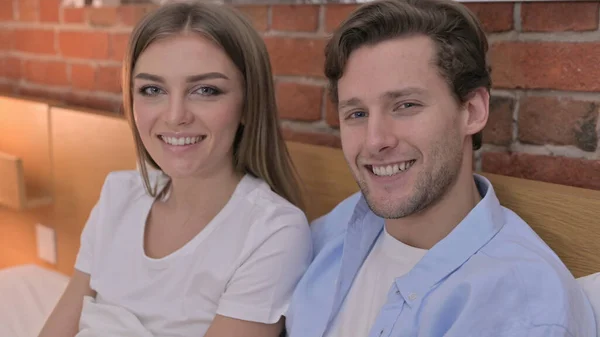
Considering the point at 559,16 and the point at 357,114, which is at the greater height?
the point at 559,16

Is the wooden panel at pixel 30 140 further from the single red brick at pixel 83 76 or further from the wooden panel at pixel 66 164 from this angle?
the single red brick at pixel 83 76

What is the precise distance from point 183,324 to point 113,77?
43.4 inches

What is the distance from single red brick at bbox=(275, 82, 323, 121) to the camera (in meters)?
1.51

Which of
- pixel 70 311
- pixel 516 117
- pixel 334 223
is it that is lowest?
pixel 70 311

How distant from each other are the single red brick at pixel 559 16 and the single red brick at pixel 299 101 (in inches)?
20.3

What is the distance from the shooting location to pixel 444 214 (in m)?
0.98

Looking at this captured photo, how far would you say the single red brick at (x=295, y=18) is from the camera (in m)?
1.47

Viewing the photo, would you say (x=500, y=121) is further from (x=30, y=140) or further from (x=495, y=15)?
(x=30, y=140)

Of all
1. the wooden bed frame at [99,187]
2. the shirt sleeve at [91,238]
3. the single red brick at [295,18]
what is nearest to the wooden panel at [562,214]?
the wooden bed frame at [99,187]

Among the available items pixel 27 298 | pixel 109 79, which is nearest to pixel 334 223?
pixel 27 298

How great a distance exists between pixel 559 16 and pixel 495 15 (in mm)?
121

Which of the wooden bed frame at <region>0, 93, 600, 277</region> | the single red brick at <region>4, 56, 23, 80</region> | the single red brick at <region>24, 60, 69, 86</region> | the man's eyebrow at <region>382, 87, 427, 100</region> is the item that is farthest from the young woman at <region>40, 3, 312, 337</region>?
the single red brick at <region>4, 56, 23, 80</region>

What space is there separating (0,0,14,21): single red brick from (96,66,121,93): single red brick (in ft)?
1.83

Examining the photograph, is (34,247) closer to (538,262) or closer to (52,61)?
(52,61)
